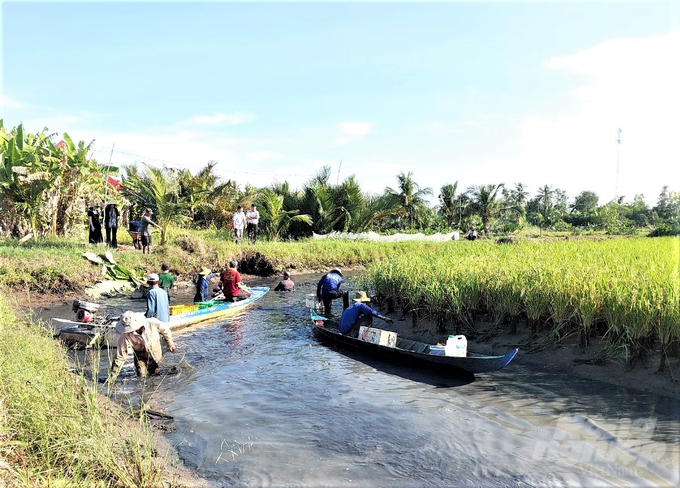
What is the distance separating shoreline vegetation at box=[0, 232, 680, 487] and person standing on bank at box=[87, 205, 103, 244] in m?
0.73

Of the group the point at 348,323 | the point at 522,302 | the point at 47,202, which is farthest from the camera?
the point at 47,202

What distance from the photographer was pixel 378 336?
27.4 feet

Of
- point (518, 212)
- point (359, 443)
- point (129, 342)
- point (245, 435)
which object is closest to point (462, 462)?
point (359, 443)

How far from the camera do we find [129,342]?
23.0ft

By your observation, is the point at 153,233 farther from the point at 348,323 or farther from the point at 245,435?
the point at 245,435

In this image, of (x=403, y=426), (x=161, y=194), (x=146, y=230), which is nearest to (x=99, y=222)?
(x=146, y=230)

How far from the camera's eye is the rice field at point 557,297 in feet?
22.3

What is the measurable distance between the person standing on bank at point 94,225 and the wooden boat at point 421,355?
1056cm

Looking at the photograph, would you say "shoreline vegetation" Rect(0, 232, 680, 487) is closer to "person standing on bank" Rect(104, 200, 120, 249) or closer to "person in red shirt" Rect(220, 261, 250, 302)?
"person standing on bank" Rect(104, 200, 120, 249)

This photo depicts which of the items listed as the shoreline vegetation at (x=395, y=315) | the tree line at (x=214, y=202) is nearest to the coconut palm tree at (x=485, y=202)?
the tree line at (x=214, y=202)

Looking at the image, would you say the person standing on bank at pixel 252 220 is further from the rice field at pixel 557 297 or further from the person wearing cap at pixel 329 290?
the rice field at pixel 557 297

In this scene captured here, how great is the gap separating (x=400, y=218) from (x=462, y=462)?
31.3 m

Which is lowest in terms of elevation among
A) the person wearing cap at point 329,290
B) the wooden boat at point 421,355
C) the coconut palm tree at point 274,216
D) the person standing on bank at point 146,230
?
the wooden boat at point 421,355

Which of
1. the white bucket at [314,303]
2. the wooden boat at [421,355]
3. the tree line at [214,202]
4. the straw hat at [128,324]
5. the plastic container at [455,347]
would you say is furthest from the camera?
the tree line at [214,202]
